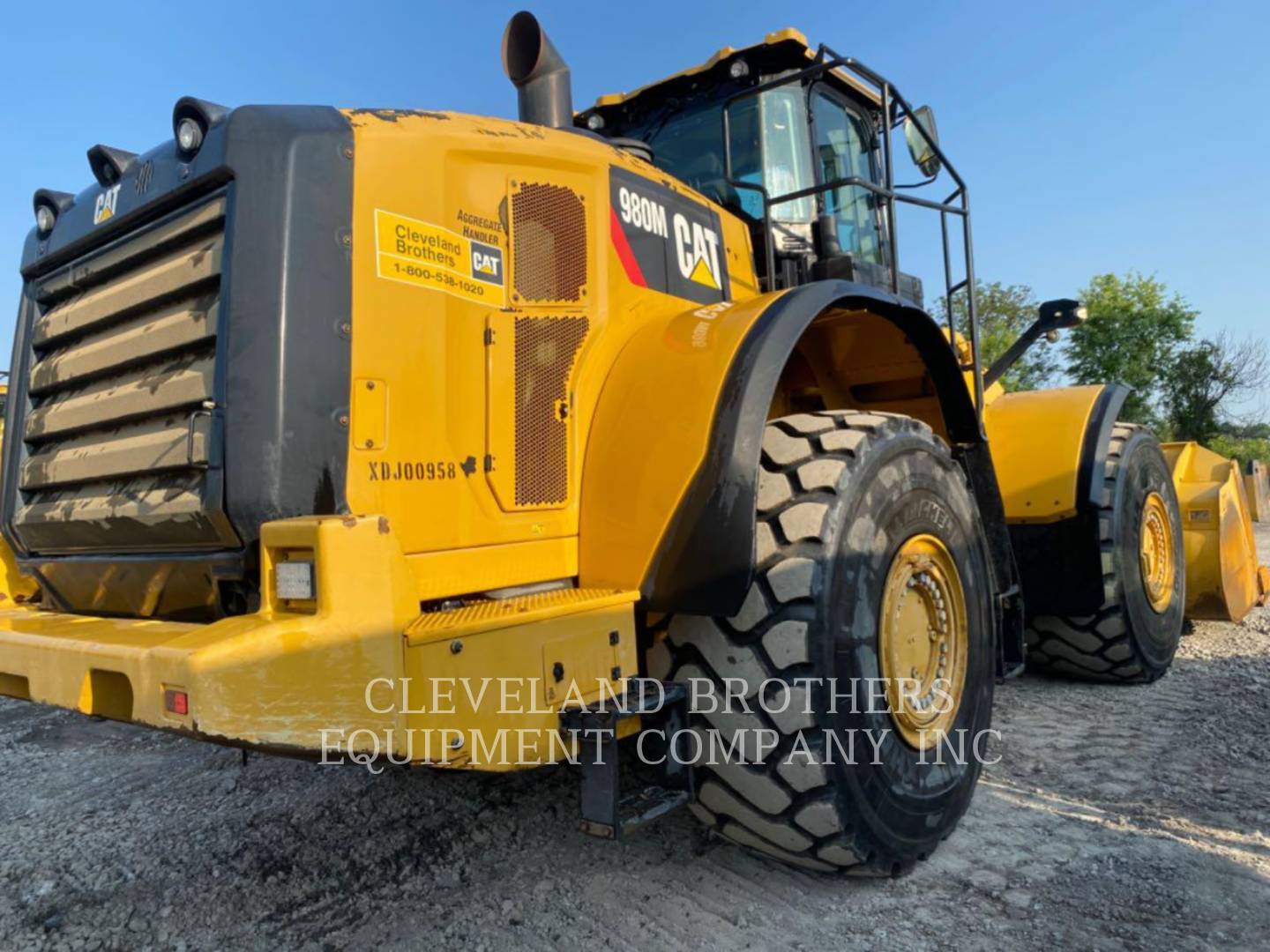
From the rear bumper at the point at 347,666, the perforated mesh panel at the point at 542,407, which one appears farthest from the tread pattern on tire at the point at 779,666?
the perforated mesh panel at the point at 542,407

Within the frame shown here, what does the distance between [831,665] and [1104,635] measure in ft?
9.57

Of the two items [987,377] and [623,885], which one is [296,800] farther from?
[987,377]

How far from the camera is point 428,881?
277cm

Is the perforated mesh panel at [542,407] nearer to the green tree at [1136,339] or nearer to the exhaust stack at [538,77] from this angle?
the exhaust stack at [538,77]

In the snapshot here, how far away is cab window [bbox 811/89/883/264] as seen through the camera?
406cm

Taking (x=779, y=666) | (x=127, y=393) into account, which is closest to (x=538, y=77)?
(x=127, y=393)

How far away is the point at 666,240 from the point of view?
303 centimetres

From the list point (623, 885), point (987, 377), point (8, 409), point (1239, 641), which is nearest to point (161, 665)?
point (623, 885)

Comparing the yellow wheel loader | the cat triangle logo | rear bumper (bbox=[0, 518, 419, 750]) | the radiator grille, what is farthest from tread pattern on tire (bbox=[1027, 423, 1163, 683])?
the radiator grille

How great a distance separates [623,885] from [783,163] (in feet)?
9.70

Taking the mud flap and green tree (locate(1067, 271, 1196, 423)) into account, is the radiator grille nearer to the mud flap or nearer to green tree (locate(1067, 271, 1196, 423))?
the mud flap

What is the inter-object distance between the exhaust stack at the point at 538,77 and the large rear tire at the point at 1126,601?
3221mm

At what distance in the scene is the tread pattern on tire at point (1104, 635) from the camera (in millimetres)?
4457

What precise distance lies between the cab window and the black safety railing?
168 millimetres
